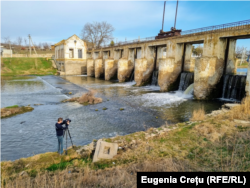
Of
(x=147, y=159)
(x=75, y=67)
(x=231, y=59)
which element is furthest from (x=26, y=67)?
(x=147, y=159)

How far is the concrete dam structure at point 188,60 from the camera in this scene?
16.3 m

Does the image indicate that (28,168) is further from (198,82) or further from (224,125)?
(198,82)

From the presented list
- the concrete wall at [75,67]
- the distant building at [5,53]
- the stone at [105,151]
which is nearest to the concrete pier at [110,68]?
the concrete wall at [75,67]

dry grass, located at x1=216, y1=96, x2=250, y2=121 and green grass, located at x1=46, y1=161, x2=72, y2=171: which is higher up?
dry grass, located at x1=216, y1=96, x2=250, y2=121

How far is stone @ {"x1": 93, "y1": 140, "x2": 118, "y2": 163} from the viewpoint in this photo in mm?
5932

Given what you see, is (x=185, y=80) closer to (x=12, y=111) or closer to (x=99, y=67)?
(x=12, y=111)

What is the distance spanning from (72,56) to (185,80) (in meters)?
33.4

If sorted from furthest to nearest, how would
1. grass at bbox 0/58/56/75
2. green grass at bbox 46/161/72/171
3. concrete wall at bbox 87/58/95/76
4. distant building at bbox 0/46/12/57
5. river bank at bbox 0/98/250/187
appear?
distant building at bbox 0/46/12/57 → grass at bbox 0/58/56/75 → concrete wall at bbox 87/58/95/76 → green grass at bbox 46/161/72/171 → river bank at bbox 0/98/250/187

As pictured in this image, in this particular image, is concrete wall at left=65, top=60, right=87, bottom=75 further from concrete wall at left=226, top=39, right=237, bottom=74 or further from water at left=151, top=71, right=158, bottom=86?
concrete wall at left=226, top=39, right=237, bottom=74

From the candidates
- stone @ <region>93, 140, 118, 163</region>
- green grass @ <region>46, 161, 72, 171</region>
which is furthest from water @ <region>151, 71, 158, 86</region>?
green grass @ <region>46, 161, 72, 171</region>

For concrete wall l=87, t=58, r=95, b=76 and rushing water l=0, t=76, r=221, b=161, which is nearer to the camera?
rushing water l=0, t=76, r=221, b=161

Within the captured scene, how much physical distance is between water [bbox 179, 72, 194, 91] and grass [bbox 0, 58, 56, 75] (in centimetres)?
3697

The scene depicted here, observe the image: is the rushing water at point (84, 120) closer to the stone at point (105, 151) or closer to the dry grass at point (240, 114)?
the stone at point (105, 151)

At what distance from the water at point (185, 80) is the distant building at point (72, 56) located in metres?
31.3
